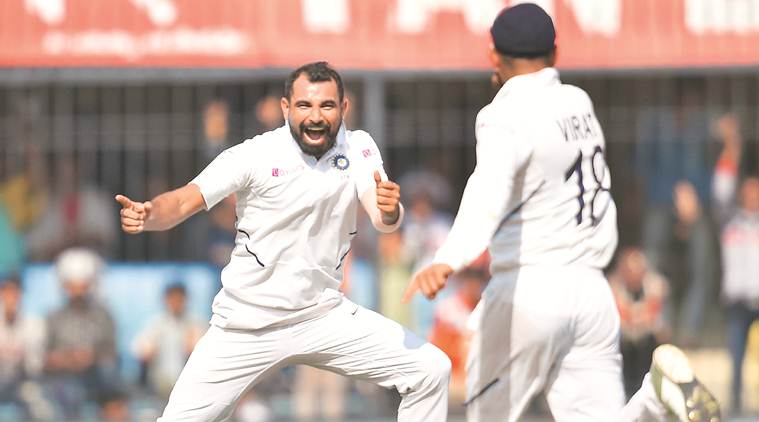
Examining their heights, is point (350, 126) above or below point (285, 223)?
above

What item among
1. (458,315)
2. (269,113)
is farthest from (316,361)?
(269,113)

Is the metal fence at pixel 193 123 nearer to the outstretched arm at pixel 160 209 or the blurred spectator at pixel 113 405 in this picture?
the blurred spectator at pixel 113 405

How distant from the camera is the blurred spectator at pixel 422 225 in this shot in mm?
14070

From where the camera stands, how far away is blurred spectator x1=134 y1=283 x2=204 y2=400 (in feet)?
45.5

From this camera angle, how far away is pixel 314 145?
7730 millimetres

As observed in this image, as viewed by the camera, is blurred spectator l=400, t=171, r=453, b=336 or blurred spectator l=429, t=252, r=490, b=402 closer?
blurred spectator l=429, t=252, r=490, b=402

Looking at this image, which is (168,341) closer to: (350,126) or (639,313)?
(350,126)

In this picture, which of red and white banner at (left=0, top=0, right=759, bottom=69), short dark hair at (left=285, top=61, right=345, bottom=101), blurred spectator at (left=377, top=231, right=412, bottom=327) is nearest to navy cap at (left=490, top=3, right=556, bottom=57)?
short dark hair at (left=285, top=61, right=345, bottom=101)

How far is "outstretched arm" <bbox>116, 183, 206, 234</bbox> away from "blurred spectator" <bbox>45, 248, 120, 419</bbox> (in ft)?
21.2

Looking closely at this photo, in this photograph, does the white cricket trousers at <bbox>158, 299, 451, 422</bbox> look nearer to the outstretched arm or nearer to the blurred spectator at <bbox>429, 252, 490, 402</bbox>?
the outstretched arm

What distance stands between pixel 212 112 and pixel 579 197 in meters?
7.32

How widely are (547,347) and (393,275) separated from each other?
706 cm


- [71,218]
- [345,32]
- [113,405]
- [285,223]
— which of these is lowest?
[113,405]

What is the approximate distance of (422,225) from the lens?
14.2 metres
